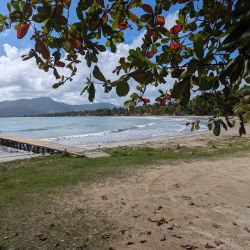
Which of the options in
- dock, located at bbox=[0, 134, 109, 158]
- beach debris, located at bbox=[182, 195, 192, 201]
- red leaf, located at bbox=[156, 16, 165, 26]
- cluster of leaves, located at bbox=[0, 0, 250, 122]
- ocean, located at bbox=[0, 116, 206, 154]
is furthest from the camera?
ocean, located at bbox=[0, 116, 206, 154]

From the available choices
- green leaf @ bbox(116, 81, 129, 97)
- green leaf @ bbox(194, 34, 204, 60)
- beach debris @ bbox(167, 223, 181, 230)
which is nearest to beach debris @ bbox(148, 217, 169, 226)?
beach debris @ bbox(167, 223, 181, 230)

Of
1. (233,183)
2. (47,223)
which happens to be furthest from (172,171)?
(47,223)

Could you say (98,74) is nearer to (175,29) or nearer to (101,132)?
(175,29)

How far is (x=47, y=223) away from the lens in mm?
6449

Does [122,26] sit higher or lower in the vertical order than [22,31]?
higher

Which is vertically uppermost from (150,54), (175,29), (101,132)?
(175,29)

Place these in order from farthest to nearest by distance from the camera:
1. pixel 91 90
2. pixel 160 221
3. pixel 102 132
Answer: pixel 102 132 < pixel 160 221 < pixel 91 90

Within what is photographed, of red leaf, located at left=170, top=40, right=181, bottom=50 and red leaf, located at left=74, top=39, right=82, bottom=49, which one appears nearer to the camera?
red leaf, located at left=74, top=39, right=82, bottom=49

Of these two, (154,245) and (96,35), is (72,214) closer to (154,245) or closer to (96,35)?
(154,245)

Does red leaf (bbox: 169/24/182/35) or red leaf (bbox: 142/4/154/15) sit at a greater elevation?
red leaf (bbox: 142/4/154/15)

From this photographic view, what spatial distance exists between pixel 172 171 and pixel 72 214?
4.95 m

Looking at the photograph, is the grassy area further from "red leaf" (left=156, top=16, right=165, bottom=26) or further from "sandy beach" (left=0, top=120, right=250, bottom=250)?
"red leaf" (left=156, top=16, right=165, bottom=26)

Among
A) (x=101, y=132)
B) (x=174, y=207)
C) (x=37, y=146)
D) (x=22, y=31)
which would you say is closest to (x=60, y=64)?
(x=22, y=31)

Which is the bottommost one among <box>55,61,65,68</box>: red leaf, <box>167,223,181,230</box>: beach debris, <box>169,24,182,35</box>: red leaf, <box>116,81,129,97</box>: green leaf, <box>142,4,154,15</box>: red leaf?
<box>167,223,181,230</box>: beach debris
